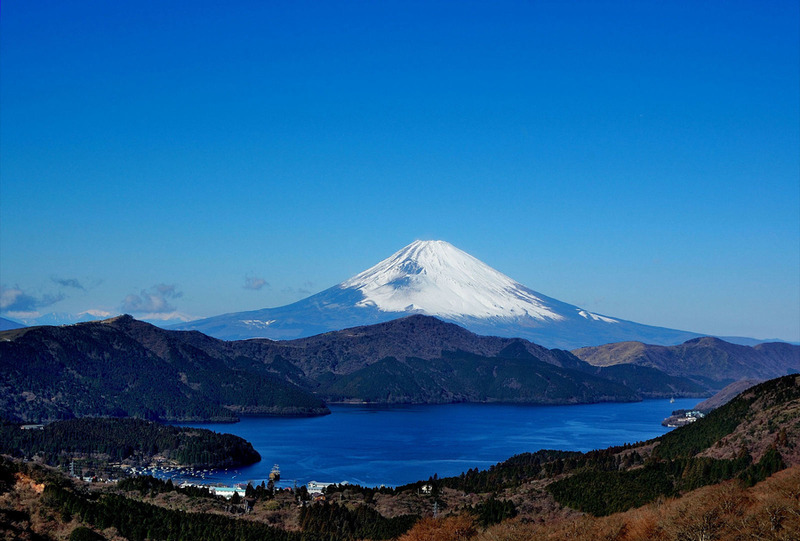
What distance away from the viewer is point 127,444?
157000mm

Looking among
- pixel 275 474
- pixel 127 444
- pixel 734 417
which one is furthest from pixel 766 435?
pixel 127 444

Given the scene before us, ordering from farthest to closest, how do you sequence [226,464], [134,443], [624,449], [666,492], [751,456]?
[134,443] → [226,464] → [624,449] → [751,456] → [666,492]

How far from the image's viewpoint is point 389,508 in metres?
83.9

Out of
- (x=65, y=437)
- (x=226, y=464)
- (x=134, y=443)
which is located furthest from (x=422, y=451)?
(x=65, y=437)

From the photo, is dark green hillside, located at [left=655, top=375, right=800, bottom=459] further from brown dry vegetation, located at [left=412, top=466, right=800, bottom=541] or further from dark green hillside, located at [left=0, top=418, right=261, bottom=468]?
dark green hillside, located at [left=0, top=418, right=261, bottom=468]

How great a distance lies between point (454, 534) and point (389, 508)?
24.1 meters

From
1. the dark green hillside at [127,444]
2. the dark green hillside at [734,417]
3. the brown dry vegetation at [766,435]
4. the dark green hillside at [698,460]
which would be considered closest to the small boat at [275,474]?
the dark green hillside at [127,444]

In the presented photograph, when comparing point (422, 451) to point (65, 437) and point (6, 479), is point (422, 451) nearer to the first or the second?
point (65, 437)

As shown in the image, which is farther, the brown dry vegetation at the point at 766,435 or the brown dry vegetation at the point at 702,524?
the brown dry vegetation at the point at 766,435

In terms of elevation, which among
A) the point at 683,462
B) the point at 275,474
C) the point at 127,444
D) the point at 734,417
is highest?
the point at 734,417

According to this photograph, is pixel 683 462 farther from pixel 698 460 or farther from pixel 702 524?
pixel 702 524

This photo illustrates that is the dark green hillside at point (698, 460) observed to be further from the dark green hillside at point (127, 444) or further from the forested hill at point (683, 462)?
the dark green hillside at point (127, 444)

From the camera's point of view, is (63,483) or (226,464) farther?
(226,464)

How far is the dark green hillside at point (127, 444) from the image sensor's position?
490 ft
